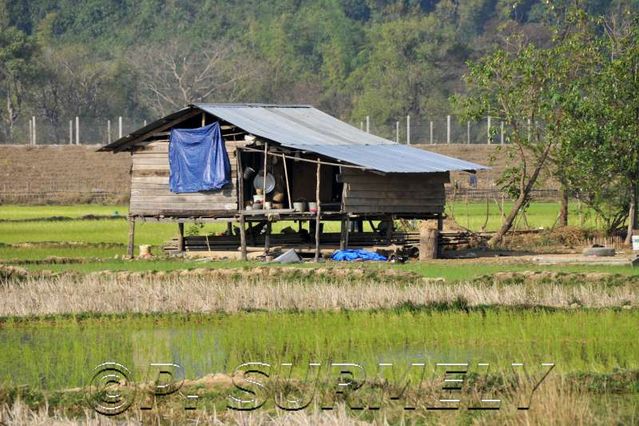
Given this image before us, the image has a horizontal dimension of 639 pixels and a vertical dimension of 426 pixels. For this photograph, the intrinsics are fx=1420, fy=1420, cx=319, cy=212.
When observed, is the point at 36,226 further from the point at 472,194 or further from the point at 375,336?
the point at 375,336

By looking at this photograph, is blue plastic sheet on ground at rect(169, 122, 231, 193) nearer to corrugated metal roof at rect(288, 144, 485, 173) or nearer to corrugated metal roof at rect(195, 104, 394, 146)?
corrugated metal roof at rect(195, 104, 394, 146)

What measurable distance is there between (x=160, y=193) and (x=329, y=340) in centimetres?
1371

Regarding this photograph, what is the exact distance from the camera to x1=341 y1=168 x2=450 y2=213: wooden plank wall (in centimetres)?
2517

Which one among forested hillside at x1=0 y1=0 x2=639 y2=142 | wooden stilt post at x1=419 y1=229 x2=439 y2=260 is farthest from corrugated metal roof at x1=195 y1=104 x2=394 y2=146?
forested hillside at x1=0 y1=0 x2=639 y2=142

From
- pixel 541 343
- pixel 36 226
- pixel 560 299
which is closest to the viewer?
pixel 541 343

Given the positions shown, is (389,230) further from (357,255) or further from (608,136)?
(608,136)

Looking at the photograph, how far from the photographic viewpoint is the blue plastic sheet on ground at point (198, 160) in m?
26.0

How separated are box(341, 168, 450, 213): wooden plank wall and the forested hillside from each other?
122 feet

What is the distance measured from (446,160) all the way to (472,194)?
67.7 ft

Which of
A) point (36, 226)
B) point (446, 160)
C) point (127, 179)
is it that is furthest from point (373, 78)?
point (446, 160)

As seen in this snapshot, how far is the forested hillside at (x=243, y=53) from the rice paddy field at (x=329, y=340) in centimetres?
4398

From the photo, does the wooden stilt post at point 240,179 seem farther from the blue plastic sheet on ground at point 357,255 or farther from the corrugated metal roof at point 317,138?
the blue plastic sheet on ground at point 357,255

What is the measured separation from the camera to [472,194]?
4825 cm

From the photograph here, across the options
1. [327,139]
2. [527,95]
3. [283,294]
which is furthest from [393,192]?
[283,294]
